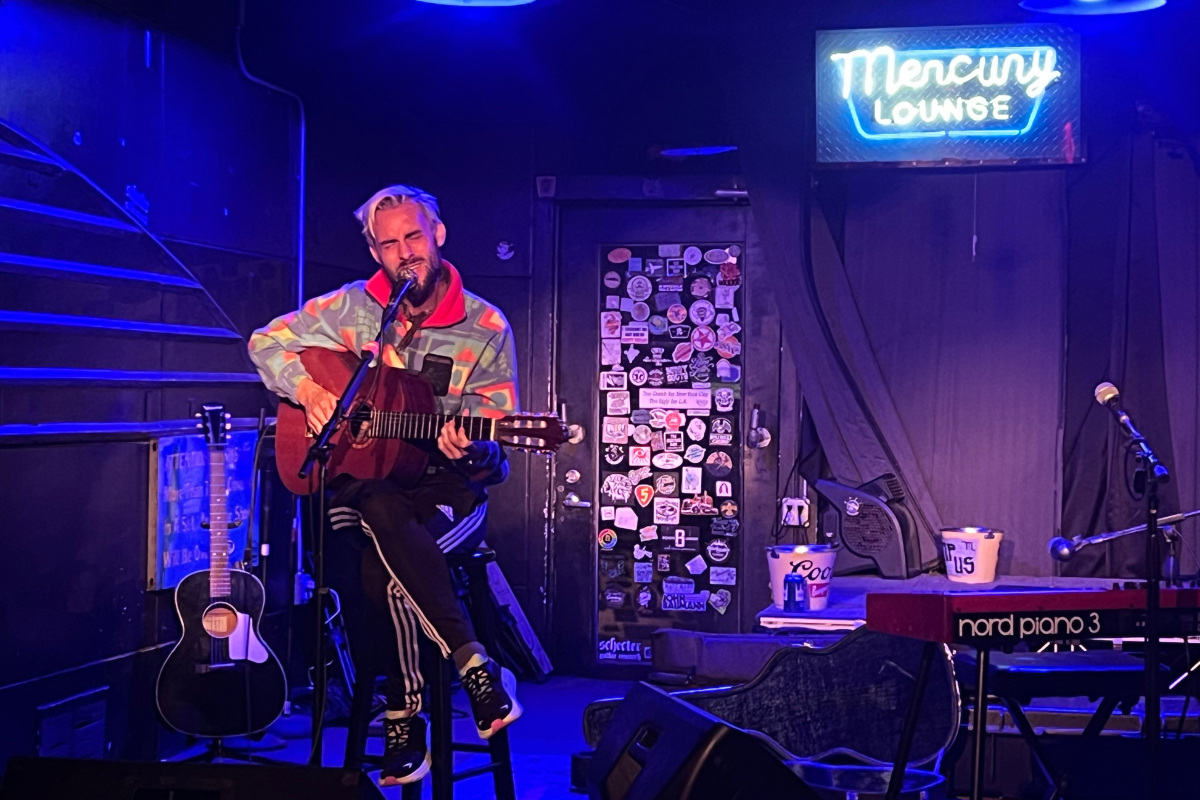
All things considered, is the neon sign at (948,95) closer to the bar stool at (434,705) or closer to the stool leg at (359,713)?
the bar stool at (434,705)

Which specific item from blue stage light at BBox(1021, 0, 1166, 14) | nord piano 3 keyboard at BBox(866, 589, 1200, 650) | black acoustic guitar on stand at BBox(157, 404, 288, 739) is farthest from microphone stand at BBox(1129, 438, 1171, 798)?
black acoustic guitar on stand at BBox(157, 404, 288, 739)

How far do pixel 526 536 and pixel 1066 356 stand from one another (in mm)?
2614

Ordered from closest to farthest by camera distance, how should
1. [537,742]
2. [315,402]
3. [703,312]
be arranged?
[315,402]
[537,742]
[703,312]

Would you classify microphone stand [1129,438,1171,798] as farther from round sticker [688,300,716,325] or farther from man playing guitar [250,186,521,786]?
round sticker [688,300,716,325]

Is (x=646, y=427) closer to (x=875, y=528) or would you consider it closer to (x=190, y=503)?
(x=875, y=528)

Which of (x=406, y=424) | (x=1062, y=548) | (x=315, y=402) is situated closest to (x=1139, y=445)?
(x=1062, y=548)

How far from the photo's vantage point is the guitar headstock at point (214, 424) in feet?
15.6

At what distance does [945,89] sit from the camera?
5.30 meters

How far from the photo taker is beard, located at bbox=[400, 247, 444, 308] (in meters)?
3.45

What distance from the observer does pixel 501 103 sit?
6.30 m

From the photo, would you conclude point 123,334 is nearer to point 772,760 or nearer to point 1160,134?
point 772,760

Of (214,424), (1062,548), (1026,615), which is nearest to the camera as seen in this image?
(1026,615)

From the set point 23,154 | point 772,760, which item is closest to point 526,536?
point 23,154

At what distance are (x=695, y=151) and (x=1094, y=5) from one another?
1944 mm
